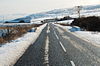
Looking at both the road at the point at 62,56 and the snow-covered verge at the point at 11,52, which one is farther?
the snow-covered verge at the point at 11,52

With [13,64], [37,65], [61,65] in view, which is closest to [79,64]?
[61,65]

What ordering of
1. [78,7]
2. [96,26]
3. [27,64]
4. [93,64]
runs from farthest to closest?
[78,7], [96,26], [27,64], [93,64]

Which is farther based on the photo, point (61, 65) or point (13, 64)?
point (13, 64)

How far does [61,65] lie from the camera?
28.0ft

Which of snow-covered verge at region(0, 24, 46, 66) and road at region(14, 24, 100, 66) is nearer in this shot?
road at region(14, 24, 100, 66)

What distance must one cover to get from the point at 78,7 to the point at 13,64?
95695 mm

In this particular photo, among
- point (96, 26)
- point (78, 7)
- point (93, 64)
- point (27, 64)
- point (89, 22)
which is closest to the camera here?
point (93, 64)

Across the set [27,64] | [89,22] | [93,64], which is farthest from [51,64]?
[89,22]

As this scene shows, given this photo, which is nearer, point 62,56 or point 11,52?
point 62,56

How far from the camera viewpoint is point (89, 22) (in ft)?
127

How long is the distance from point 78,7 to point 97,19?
221 feet

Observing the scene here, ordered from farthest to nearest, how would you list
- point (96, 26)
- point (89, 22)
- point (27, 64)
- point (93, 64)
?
point (89, 22) → point (96, 26) → point (27, 64) → point (93, 64)

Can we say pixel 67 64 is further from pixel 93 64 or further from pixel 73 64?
pixel 93 64

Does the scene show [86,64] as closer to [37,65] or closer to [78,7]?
[37,65]
